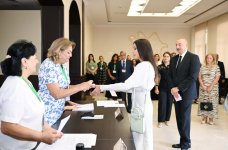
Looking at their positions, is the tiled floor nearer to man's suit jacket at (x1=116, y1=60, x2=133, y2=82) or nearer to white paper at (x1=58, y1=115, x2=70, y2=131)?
man's suit jacket at (x1=116, y1=60, x2=133, y2=82)

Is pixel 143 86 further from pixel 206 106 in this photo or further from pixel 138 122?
pixel 206 106

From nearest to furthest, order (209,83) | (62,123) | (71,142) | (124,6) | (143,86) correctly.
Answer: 1. (71,142)
2. (62,123)
3. (143,86)
4. (209,83)
5. (124,6)

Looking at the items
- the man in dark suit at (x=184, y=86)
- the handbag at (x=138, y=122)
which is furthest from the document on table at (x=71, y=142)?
the man in dark suit at (x=184, y=86)

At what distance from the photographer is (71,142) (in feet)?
5.75

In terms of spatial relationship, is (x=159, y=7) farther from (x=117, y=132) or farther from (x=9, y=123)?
(x=9, y=123)

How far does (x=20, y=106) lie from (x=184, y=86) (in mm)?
2805

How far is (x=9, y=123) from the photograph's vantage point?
1372mm

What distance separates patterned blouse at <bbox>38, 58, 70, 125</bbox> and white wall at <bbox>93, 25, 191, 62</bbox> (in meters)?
11.0

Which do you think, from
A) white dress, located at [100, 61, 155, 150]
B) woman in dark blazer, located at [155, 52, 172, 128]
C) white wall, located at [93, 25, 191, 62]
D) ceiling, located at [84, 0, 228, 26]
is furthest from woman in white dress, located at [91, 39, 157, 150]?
white wall, located at [93, 25, 191, 62]

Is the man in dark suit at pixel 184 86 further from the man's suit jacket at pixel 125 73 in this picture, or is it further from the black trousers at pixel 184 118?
the man's suit jacket at pixel 125 73

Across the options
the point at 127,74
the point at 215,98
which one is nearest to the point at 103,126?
the point at 215,98

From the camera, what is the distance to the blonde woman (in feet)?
17.9

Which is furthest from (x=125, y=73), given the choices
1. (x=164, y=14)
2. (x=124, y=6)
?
(x=164, y=14)

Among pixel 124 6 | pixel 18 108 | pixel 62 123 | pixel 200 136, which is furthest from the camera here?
pixel 124 6
